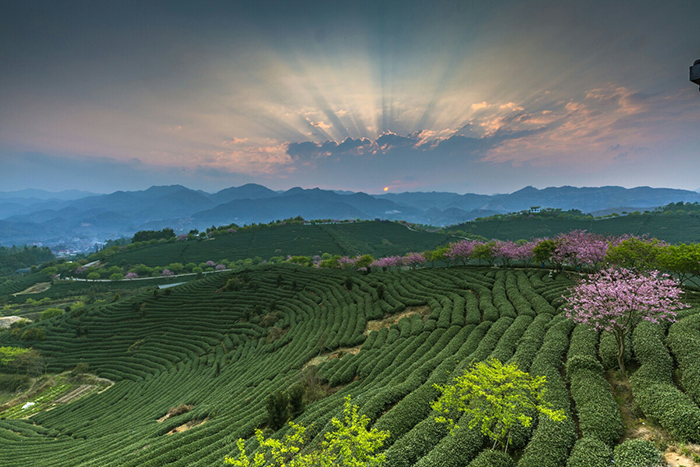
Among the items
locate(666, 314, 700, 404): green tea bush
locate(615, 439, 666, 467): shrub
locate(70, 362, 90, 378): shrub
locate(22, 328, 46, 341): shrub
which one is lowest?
locate(70, 362, 90, 378): shrub

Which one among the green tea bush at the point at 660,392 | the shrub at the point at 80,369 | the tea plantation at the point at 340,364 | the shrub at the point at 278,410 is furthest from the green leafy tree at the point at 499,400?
the shrub at the point at 80,369

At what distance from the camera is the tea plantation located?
1153 centimetres

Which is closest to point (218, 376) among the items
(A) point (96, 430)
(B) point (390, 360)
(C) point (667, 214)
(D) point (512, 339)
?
(A) point (96, 430)

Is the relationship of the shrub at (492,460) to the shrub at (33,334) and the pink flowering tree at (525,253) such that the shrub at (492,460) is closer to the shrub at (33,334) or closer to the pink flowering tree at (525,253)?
the pink flowering tree at (525,253)

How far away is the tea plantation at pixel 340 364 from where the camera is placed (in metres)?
11.5

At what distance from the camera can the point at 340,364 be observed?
2752 centimetres

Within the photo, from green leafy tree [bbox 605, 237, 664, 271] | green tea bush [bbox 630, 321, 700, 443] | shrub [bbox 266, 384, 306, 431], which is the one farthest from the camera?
green leafy tree [bbox 605, 237, 664, 271]

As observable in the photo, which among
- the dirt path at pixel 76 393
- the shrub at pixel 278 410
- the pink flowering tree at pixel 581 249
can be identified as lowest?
the dirt path at pixel 76 393

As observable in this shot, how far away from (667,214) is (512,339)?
245219 millimetres

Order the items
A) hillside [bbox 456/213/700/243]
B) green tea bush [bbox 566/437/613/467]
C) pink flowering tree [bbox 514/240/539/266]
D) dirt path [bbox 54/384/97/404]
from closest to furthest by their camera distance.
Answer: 1. green tea bush [bbox 566/437/613/467]
2. dirt path [bbox 54/384/97/404]
3. pink flowering tree [bbox 514/240/539/266]
4. hillside [bbox 456/213/700/243]

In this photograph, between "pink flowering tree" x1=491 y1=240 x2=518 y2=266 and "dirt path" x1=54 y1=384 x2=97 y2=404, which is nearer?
"dirt path" x1=54 y1=384 x2=97 y2=404

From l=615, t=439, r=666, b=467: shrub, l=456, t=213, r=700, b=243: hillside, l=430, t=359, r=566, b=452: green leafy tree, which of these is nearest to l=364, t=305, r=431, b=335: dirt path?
l=430, t=359, r=566, b=452: green leafy tree

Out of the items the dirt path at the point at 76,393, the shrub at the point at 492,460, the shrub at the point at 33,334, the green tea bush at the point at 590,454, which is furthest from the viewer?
the shrub at the point at 33,334

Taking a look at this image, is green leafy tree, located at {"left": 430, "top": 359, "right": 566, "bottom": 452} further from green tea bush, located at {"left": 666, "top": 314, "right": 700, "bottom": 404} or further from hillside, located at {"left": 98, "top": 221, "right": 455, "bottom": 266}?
hillside, located at {"left": 98, "top": 221, "right": 455, "bottom": 266}
